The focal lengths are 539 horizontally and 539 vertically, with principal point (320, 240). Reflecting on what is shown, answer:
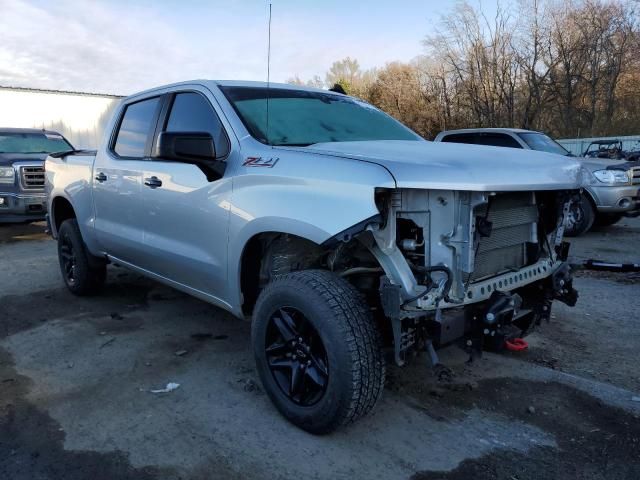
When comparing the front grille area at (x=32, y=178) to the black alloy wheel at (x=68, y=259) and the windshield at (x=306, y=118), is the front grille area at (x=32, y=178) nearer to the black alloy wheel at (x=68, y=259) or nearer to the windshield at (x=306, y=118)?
the black alloy wheel at (x=68, y=259)

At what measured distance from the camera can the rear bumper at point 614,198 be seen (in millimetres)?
8594

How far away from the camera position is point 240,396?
3.35 metres

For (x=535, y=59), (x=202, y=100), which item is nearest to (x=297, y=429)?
(x=202, y=100)

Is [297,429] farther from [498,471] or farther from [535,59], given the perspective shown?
[535,59]

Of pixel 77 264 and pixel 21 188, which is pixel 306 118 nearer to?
pixel 77 264

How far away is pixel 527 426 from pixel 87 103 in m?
25.0

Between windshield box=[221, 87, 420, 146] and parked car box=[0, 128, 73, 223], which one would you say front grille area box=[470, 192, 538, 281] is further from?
parked car box=[0, 128, 73, 223]

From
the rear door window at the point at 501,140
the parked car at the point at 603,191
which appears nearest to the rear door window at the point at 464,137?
the rear door window at the point at 501,140

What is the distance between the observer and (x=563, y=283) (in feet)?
10.8

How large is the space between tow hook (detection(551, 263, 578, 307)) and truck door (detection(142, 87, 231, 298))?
2.03 metres

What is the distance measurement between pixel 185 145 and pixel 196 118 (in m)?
0.71

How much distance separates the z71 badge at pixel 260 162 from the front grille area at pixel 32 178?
24.6 ft

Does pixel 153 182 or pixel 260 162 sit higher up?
pixel 260 162

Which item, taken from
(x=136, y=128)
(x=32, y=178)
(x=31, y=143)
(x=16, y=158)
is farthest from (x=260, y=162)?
(x=31, y=143)
